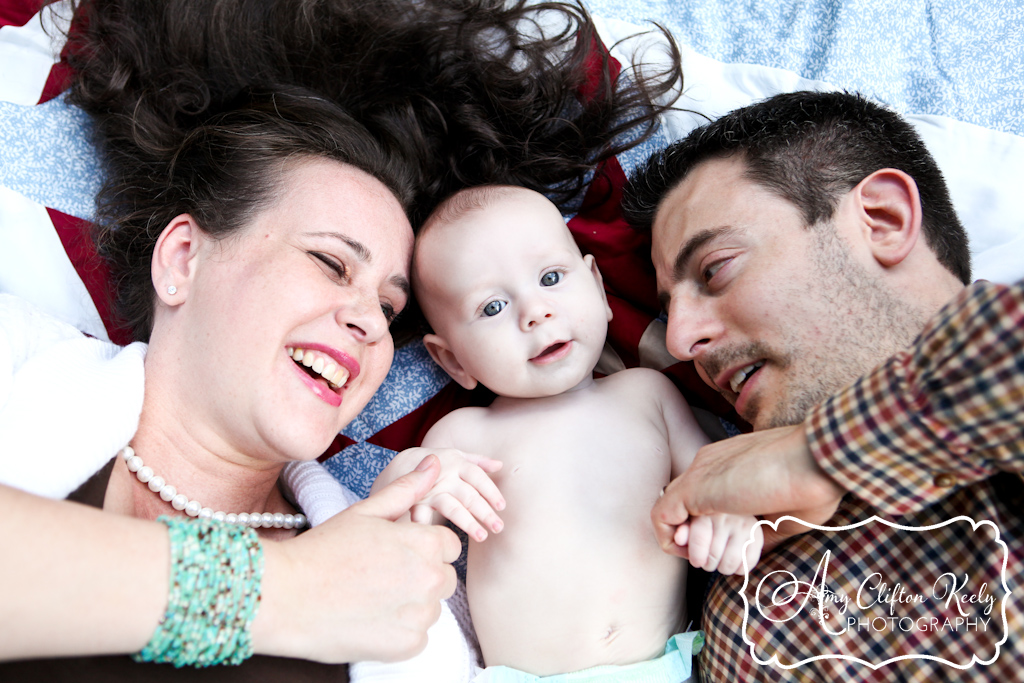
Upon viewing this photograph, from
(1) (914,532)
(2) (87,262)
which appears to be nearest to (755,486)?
(1) (914,532)

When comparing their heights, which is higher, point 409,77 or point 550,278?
point 409,77

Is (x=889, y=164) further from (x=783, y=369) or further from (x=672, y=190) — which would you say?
(x=783, y=369)

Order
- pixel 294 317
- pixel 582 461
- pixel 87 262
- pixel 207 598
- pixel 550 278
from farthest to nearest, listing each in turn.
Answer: pixel 87 262
pixel 550 278
pixel 582 461
pixel 294 317
pixel 207 598

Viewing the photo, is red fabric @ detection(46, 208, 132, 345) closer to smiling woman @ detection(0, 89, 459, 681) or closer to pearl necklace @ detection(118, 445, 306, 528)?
smiling woman @ detection(0, 89, 459, 681)

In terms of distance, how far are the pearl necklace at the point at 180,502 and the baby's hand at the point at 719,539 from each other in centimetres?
109

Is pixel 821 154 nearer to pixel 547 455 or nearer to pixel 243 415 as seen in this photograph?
pixel 547 455

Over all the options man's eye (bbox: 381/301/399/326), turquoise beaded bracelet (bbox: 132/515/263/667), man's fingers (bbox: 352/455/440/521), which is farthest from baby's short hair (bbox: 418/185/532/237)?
turquoise beaded bracelet (bbox: 132/515/263/667)

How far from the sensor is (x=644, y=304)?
7.42 ft

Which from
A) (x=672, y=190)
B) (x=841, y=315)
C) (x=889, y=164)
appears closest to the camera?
(x=841, y=315)

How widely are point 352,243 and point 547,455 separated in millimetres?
768

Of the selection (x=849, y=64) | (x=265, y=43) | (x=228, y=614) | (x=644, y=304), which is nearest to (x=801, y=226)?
(x=644, y=304)

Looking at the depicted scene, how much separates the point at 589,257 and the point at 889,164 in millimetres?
870

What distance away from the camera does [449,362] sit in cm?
218

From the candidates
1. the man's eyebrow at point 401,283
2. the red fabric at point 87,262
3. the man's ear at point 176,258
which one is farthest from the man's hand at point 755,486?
the red fabric at point 87,262
